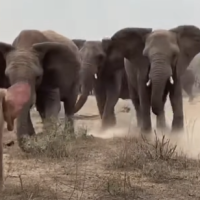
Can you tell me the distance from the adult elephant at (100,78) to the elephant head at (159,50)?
1367 mm

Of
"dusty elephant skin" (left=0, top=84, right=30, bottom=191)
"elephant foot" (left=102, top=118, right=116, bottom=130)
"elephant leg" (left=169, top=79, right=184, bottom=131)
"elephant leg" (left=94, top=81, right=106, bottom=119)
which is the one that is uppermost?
"dusty elephant skin" (left=0, top=84, right=30, bottom=191)

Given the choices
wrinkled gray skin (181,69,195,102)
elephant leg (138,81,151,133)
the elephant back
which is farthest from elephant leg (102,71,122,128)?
wrinkled gray skin (181,69,195,102)

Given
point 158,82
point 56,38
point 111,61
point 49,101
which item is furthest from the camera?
point 111,61

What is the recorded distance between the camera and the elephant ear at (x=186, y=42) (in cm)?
1143

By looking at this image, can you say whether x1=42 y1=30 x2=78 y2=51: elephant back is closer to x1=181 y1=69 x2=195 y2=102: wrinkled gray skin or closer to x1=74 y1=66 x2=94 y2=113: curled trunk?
x1=74 y1=66 x2=94 y2=113: curled trunk

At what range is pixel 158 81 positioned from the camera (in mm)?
10219

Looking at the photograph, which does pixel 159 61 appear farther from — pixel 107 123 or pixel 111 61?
pixel 107 123

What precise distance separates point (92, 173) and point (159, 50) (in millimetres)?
4795

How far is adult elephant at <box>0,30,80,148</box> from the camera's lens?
8969 mm

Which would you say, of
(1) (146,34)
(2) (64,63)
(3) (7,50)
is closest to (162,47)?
(1) (146,34)

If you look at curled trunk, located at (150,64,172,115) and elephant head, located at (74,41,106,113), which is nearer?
curled trunk, located at (150,64,172,115)

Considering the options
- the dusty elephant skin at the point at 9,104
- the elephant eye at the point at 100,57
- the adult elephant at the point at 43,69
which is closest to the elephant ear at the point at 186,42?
the adult elephant at the point at 43,69

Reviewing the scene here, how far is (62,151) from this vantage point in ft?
24.2

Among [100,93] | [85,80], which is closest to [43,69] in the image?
[85,80]
